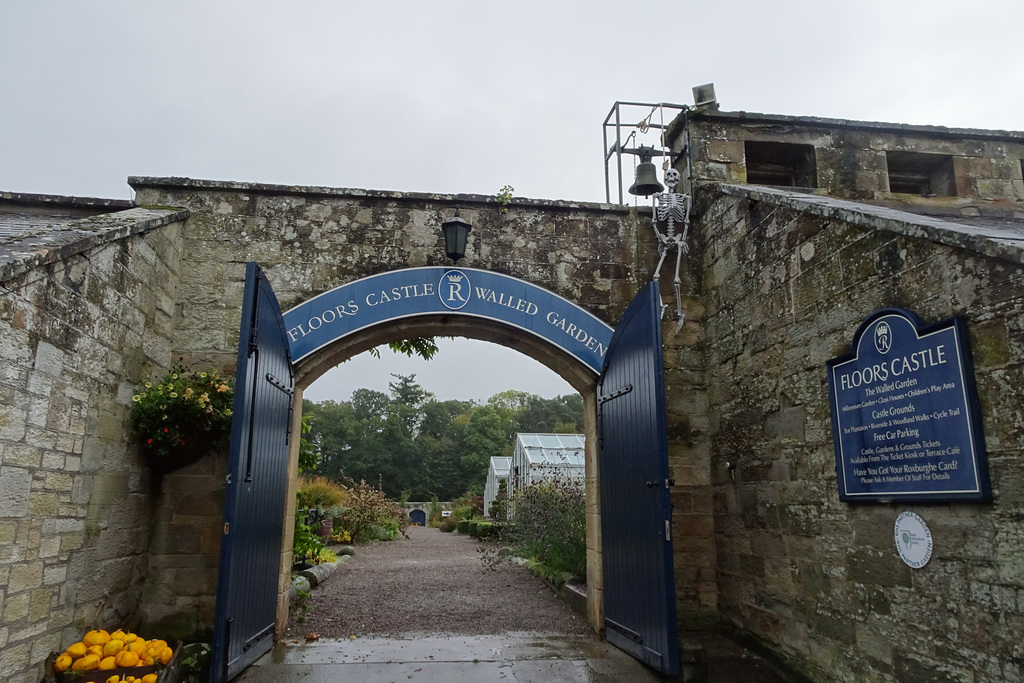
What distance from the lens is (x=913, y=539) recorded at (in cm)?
342

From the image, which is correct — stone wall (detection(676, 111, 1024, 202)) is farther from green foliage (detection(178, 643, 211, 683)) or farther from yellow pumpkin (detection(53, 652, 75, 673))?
Result: yellow pumpkin (detection(53, 652, 75, 673))

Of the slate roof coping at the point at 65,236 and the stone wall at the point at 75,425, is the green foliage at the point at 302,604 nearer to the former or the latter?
the stone wall at the point at 75,425

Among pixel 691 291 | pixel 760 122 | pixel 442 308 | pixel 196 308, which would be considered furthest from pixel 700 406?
pixel 196 308

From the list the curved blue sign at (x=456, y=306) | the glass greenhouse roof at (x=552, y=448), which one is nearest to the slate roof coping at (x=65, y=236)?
the curved blue sign at (x=456, y=306)

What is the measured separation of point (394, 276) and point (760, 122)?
146 inches

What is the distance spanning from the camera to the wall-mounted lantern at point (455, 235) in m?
5.77

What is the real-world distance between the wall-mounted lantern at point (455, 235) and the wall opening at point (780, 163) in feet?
9.15

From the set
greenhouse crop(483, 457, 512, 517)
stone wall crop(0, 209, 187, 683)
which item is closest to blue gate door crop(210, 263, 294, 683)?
stone wall crop(0, 209, 187, 683)

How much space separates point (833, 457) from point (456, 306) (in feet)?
10.2

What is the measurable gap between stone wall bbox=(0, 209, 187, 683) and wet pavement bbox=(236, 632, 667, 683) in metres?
1.17

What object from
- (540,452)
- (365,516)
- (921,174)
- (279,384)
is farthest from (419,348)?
(540,452)

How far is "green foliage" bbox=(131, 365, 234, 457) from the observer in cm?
487

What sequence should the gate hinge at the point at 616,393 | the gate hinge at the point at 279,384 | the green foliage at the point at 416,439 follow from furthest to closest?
the green foliage at the point at 416,439 < the gate hinge at the point at 616,393 < the gate hinge at the point at 279,384

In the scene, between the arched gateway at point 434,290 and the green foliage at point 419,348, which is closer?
the arched gateway at point 434,290
